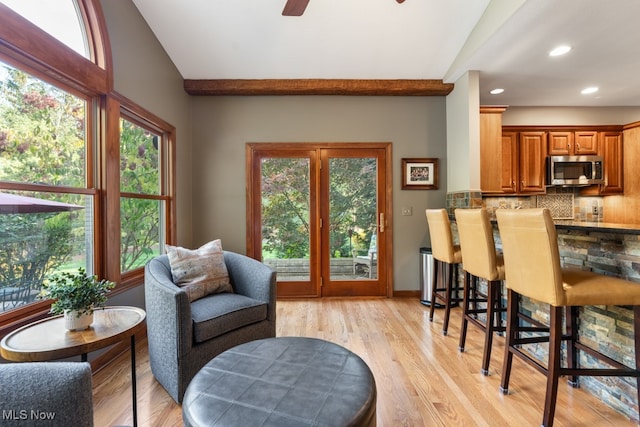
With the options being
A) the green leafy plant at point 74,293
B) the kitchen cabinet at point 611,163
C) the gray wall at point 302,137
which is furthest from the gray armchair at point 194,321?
the kitchen cabinet at point 611,163

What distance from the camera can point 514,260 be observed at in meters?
1.80

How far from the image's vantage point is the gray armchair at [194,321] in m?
1.71

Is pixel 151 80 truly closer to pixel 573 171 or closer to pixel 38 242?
pixel 38 242

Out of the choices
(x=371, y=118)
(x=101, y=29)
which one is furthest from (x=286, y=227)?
(x=101, y=29)

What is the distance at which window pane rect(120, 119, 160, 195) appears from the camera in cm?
262

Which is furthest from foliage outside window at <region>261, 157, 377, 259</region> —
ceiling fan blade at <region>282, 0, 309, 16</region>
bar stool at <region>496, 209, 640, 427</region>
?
bar stool at <region>496, 209, 640, 427</region>

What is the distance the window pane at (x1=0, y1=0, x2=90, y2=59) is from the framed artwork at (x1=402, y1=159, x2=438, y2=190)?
11.2ft

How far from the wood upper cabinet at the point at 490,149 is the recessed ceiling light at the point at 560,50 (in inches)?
34.4

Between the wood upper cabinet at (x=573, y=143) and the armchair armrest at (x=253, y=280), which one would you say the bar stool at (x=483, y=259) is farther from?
the wood upper cabinet at (x=573, y=143)

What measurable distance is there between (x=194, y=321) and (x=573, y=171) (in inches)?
207

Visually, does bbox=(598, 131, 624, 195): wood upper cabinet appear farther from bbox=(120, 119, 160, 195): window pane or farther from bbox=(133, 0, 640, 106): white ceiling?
bbox=(120, 119, 160, 195): window pane

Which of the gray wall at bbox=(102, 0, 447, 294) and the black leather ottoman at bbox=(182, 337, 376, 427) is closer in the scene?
the black leather ottoman at bbox=(182, 337, 376, 427)

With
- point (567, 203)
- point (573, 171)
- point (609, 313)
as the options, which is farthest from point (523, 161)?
point (609, 313)

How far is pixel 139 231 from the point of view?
9.43 ft
